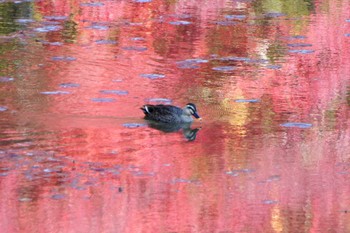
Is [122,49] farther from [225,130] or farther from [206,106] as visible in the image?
[225,130]

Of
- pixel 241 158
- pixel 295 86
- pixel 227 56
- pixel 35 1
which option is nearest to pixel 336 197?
pixel 241 158

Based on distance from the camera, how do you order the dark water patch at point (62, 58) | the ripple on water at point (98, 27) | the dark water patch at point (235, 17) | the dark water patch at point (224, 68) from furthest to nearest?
1. the dark water patch at point (235, 17)
2. the ripple on water at point (98, 27)
3. the dark water patch at point (62, 58)
4. the dark water patch at point (224, 68)

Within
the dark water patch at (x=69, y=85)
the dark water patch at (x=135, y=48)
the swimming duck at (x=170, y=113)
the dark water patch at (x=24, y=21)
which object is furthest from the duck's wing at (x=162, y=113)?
the dark water patch at (x=24, y=21)

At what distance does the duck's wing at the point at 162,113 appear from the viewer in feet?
36.7

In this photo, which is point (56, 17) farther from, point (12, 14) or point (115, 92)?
point (115, 92)

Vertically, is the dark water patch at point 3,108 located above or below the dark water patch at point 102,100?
above

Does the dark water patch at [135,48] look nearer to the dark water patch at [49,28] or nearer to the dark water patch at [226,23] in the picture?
the dark water patch at [49,28]

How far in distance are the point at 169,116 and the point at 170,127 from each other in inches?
6.5

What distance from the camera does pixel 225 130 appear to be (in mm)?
10867

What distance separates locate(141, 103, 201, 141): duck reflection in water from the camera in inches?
440

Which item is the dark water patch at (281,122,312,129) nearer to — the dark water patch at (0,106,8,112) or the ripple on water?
the dark water patch at (0,106,8,112)

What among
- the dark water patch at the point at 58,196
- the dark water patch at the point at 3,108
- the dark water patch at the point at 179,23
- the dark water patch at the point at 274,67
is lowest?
the dark water patch at the point at 274,67

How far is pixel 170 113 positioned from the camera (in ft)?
36.7

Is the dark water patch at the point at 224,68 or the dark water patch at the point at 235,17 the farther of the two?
the dark water patch at the point at 235,17
